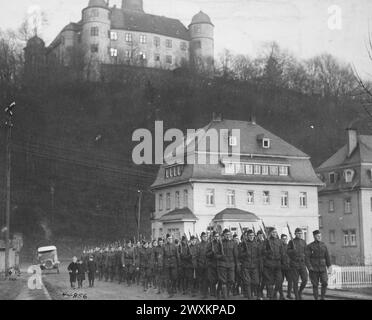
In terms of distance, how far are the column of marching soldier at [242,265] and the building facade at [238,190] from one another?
192 inches

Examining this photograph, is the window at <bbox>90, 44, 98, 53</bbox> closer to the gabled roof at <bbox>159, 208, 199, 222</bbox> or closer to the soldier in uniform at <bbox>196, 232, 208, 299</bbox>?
the gabled roof at <bbox>159, 208, 199, 222</bbox>

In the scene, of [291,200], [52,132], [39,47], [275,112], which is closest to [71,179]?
[52,132]

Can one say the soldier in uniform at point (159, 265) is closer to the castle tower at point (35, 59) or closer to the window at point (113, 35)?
the castle tower at point (35, 59)

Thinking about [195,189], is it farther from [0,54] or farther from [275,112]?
[0,54]

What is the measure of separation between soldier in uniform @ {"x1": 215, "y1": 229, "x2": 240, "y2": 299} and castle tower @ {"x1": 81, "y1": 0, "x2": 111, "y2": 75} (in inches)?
281

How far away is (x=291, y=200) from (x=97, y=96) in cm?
876

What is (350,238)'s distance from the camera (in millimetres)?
23703

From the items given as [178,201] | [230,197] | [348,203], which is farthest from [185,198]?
[348,203]

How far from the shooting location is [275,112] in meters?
17.5

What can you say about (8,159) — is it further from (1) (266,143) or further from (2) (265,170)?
(2) (265,170)

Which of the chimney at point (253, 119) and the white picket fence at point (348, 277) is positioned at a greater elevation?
the chimney at point (253, 119)

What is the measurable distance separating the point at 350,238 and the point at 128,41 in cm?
1130

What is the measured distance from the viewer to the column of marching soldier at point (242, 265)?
1071 centimetres

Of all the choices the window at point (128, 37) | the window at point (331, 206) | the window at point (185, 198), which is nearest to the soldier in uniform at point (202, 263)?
the window at point (185, 198)
